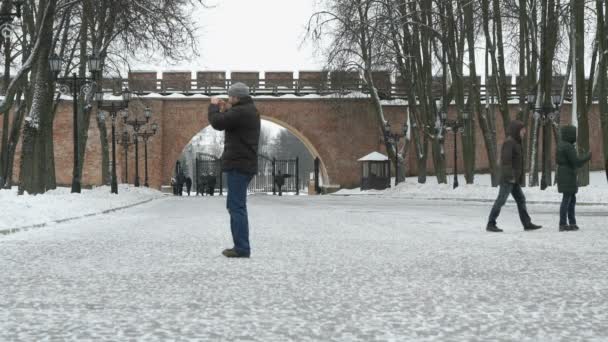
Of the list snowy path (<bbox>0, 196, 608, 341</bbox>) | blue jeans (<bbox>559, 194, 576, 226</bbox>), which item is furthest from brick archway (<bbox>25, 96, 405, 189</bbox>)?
snowy path (<bbox>0, 196, 608, 341</bbox>)

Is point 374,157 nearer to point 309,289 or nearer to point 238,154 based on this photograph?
point 238,154

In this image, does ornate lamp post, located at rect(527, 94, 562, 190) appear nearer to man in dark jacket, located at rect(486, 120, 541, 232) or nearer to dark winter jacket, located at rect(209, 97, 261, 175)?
man in dark jacket, located at rect(486, 120, 541, 232)

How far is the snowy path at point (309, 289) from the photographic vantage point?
13.1 feet

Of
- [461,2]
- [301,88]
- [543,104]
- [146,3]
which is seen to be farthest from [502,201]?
[301,88]

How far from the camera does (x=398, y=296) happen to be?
5.09 m

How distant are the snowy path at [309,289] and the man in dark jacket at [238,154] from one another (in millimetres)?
323

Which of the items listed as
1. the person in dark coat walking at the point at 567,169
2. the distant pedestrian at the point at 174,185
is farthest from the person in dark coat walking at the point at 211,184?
the person in dark coat walking at the point at 567,169

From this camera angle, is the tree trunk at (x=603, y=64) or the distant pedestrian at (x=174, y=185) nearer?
the tree trunk at (x=603, y=64)

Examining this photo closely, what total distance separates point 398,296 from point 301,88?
4262cm

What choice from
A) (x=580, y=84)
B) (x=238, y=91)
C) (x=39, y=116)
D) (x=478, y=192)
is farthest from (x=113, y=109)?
(x=238, y=91)

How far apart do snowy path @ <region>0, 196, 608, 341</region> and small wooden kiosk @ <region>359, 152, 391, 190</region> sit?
3367 cm

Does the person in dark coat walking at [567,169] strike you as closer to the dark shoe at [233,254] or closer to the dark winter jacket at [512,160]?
the dark winter jacket at [512,160]

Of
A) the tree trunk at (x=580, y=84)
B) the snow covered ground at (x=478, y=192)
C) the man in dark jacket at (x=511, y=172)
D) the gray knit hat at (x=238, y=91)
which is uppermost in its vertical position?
the tree trunk at (x=580, y=84)

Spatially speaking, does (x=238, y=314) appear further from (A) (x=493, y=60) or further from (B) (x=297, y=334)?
(A) (x=493, y=60)
